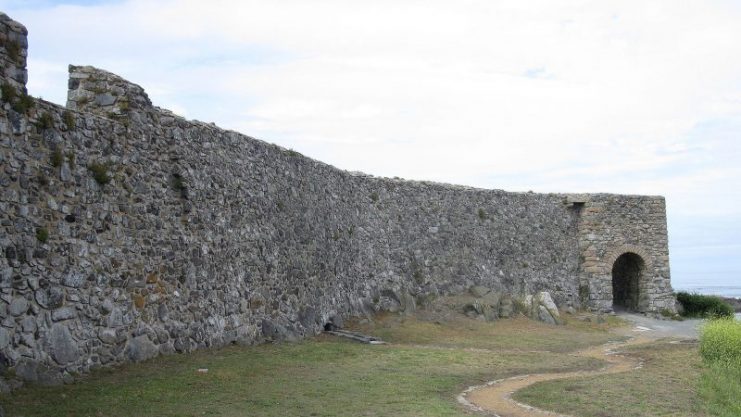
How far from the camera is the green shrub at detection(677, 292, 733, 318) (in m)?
32.6

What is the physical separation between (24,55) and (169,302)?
532 cm

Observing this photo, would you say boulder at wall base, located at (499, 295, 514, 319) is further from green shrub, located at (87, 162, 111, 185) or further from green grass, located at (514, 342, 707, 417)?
green shrub, located at (87, 162, 111, 185)

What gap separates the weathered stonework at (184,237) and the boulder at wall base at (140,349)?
4cm

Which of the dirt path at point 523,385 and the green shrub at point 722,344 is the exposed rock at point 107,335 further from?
the green shrub at point 722,344

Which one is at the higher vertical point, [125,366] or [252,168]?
[252,168]

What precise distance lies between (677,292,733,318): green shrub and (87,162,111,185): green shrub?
27.1 meters

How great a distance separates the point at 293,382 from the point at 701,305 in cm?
2613

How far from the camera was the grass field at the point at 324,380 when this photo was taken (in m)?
10.2

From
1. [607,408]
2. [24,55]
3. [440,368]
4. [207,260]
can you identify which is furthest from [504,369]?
[24,55]

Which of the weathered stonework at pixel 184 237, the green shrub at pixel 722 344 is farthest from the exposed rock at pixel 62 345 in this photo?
the green shrub at pixel 722 344

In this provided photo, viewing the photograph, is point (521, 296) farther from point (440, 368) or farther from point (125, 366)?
point (125, 366)

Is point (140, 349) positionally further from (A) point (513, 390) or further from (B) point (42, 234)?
(A) point (513, 390)

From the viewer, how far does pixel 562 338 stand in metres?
22.0

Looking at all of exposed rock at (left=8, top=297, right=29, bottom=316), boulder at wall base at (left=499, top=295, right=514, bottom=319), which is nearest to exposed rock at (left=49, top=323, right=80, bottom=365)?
exposed rock at (left=8, top=297, right=29, bottom=316)
